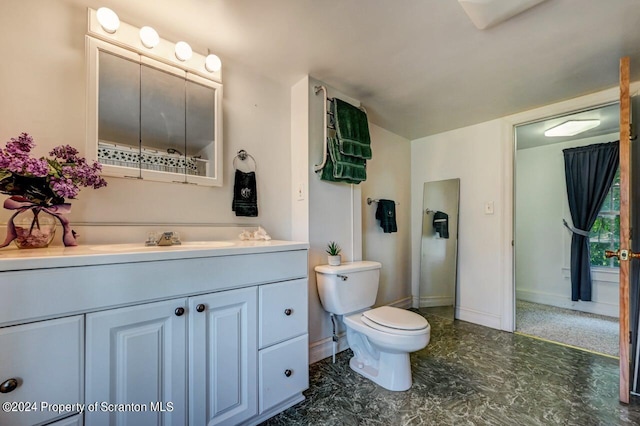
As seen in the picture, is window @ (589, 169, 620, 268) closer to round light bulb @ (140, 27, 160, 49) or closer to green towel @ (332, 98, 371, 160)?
green towel @ (332, 98, 371, 160)

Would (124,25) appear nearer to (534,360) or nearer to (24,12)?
(24,12)

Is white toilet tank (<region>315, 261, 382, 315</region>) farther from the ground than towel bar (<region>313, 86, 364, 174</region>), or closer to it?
closer to it

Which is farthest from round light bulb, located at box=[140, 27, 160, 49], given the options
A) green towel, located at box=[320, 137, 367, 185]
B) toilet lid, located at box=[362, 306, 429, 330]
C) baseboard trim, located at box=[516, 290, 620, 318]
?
baseboard trim, located at box=[516, 290, 620, 318]

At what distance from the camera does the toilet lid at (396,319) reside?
1.61m

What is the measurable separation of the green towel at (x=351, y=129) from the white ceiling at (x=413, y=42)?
0.57ft

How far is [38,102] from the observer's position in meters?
1.20

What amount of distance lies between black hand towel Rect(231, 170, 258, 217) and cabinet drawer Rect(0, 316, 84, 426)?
1.01m

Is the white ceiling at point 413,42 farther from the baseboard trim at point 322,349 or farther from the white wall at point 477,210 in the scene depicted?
the baseboard trim at point 322,349

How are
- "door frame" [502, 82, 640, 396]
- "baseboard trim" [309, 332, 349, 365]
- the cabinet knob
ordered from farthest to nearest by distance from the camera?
"door frame" [502, 82, 640, 396] → "baseboard trim" [309, 332, 349, 365] → the cabinet knob

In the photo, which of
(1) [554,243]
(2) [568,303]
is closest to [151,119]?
(1) [554,243]

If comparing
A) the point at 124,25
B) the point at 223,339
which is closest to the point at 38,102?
the point at 124,25

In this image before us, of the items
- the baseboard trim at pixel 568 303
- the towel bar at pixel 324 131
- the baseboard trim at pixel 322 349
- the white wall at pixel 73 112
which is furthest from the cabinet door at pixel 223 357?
the baseboard trim at pixel 568 303

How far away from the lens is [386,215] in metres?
2.73

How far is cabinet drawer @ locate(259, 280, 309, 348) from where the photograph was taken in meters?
1.37
